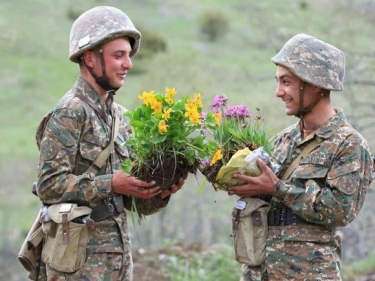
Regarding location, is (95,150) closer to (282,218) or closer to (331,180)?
(282,218)

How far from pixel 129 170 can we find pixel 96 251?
576 millimetres

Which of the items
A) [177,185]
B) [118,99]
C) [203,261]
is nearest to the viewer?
[177,185]

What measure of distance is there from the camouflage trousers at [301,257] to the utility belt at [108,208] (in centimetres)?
98

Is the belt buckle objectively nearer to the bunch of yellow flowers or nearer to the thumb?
the bunch of yellow flowers

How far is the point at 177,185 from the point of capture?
5137mm

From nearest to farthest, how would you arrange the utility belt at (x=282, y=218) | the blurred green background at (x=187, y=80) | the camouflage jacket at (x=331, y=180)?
the camouflage jacket at (x=331, y=180) < the utility belt at (x=282, y=218) < the blurred green background at (x=187, y=80)

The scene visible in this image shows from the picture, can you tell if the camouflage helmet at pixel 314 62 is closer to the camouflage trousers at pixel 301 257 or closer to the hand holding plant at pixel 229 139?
the hand holding plant at pixel 229 139

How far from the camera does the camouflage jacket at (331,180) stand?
4.82m

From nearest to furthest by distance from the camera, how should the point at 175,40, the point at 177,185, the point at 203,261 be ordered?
the point at 177,185, the point at 203,261, the point at 175,40

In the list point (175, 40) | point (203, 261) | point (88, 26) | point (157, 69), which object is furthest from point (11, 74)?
point (88, 26)

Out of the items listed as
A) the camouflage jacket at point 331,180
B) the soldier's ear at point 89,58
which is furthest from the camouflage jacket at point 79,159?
the camouflage jacket at point 331,180

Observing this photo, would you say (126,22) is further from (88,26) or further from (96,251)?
(96,251)

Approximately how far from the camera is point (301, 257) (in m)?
5.00

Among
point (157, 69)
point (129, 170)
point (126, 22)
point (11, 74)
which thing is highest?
point (126, 22)
